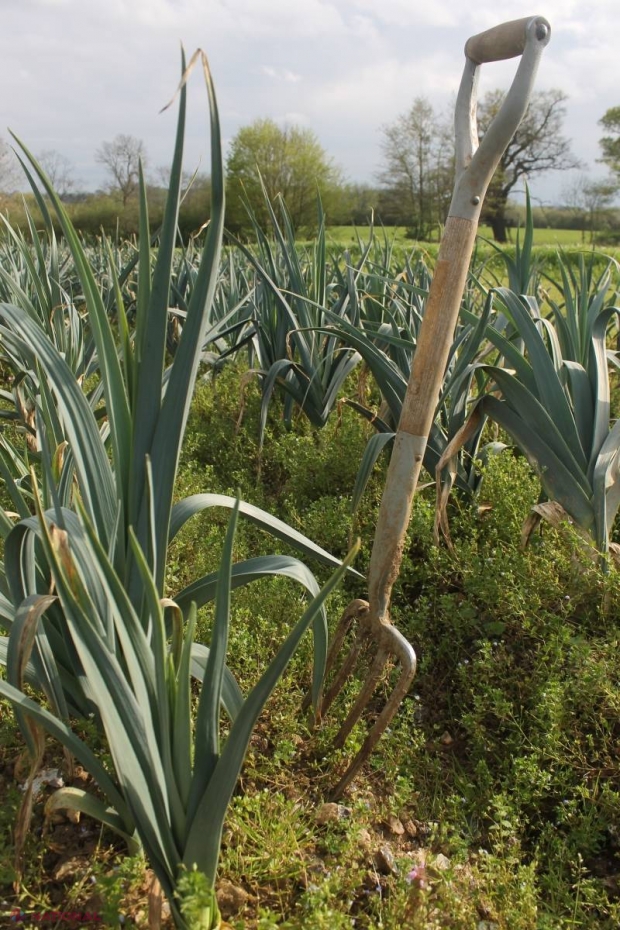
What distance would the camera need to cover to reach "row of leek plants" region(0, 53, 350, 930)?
875 millimetres

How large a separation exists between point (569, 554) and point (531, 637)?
0.90 feet

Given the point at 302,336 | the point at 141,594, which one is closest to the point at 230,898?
the point at 141,594

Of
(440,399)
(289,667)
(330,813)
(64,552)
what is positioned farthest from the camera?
(440,399)

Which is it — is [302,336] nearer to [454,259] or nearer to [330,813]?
[454,259]

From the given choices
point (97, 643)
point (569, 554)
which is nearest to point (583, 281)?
point (569, 554)

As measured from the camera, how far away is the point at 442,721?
1.72 m

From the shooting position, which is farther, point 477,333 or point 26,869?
point 477,333

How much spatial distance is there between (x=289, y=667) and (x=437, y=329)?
96cm

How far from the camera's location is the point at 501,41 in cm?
112

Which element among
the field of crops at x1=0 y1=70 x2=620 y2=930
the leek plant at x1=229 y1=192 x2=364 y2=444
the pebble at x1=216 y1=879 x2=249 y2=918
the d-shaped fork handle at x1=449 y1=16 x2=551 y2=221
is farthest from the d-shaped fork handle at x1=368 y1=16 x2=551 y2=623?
the leek plant at x1=229 y1=192 x2=364 y2=444

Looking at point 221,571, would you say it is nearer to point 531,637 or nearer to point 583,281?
point 531,637

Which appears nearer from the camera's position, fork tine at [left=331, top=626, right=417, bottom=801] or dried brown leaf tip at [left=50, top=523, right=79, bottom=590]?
dried brown leaf tip at [left=50, top=523, right=79, bottom=590]

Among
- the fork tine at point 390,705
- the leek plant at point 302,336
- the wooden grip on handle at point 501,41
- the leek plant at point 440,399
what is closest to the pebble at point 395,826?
the fork tine at point 390,705

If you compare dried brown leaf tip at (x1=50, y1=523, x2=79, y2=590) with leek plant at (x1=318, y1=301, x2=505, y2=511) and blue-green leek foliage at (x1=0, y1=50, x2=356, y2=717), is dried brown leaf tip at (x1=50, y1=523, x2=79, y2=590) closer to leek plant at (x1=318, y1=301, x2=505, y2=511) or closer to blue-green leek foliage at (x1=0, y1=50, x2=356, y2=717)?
blue-green leek foliage at (x1=0, y1=50, x2=356, y2=717)
